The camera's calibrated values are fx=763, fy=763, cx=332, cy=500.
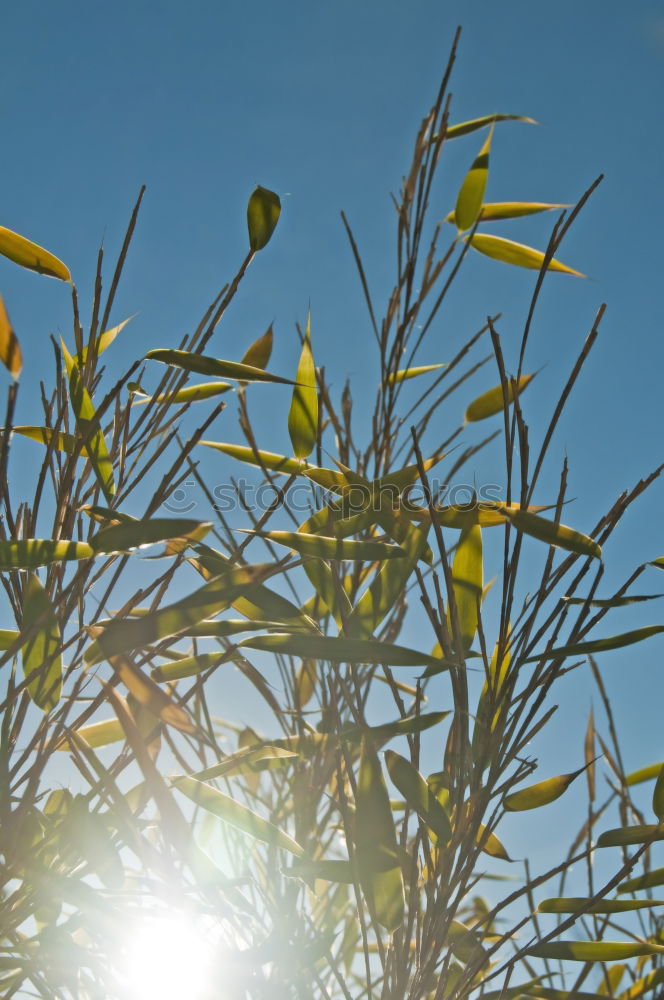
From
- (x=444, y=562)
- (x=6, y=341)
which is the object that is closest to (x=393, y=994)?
(x=444, y=562)

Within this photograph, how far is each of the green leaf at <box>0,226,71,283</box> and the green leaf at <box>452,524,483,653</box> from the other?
0.40m

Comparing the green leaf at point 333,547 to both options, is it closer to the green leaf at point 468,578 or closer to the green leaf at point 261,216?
the green leaf at point 468,578

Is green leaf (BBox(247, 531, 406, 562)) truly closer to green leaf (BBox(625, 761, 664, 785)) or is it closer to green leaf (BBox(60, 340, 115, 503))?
green leaf (BBox(60, 340, 115, 503))

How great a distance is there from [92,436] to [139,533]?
0.13 m

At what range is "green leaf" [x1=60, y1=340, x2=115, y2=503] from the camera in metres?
0.56

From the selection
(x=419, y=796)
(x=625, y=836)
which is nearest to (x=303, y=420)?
(x=419, y=796)

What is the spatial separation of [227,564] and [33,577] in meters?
0.13

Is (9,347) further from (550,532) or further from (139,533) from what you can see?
(550,532)

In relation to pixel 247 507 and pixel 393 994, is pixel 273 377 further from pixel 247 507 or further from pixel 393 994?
pixel 393 994

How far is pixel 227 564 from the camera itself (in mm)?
552

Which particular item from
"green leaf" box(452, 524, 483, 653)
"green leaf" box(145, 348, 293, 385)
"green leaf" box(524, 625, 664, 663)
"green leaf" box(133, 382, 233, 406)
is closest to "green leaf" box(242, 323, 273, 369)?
"green leaf" box(133, 382, 233, 406)

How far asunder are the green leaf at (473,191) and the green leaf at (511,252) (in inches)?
0.9

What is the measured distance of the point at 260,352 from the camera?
768 mm

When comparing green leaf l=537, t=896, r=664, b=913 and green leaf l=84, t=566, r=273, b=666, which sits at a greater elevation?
green leaf l=84, t=566, r=273, b=666
